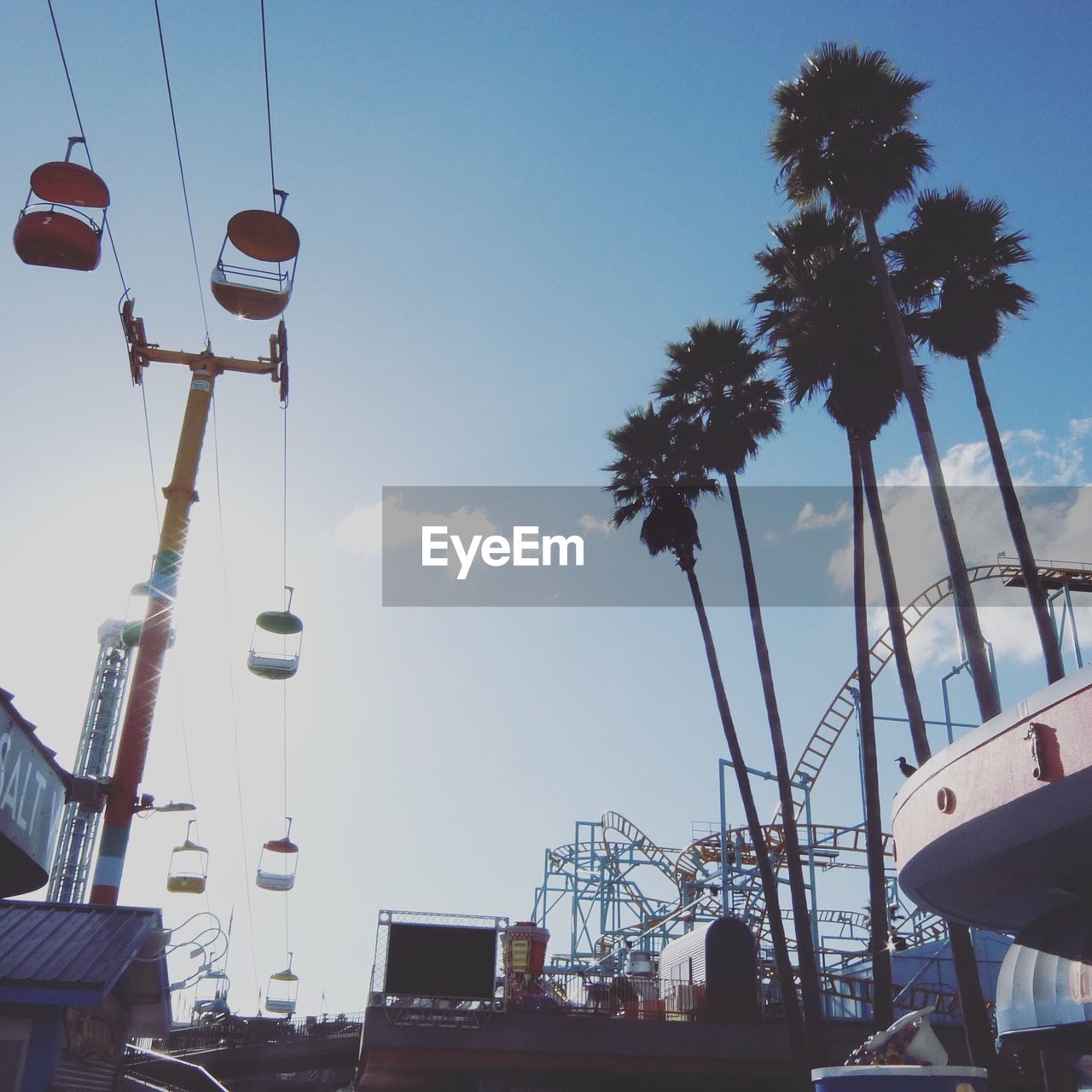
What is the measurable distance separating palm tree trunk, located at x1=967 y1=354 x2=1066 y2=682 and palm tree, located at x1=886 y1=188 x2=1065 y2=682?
0.08 feet

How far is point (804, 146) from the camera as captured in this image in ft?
66.8

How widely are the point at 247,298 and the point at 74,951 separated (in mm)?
9946

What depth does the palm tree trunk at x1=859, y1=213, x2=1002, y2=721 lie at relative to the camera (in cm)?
1612

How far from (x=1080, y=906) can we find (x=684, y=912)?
83.5 ft

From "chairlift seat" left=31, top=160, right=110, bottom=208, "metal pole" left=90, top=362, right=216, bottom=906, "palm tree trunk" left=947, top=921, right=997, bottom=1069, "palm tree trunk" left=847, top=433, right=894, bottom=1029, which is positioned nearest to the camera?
"chairlift seat" left=31, top=160, right=110, bottom=208

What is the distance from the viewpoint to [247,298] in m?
16.7

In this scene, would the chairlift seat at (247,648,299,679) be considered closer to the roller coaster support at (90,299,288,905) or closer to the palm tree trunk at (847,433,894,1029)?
the roller coaster support at (90,299,288,905)

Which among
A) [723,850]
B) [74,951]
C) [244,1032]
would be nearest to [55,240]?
[74,951]

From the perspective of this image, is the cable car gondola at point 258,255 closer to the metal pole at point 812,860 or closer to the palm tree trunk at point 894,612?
the palm tree trunk at point 894,612

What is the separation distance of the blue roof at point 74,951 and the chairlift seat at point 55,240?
8.00m

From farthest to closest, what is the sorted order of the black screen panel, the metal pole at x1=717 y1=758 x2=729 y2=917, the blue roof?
the metal pole at x1=717 y1=758 x2=729 y2=917, the black screen panel, the blue roof

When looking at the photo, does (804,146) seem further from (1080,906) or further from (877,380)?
(1080,906)

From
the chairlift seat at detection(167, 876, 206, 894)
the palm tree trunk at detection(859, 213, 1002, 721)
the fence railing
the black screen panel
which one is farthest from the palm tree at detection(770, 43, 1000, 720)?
the fence railing

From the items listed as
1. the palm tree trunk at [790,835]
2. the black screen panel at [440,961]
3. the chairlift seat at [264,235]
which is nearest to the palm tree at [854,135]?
the palm tree trunk at [790,835]
